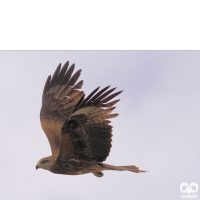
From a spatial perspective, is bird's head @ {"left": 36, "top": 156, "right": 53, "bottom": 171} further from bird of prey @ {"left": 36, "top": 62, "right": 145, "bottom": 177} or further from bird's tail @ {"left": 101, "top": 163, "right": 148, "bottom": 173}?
bird's tail @ {"left": 101, "top": 163, "right": 148, "bottom": 173}

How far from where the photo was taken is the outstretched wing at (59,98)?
A: 30.3 feet

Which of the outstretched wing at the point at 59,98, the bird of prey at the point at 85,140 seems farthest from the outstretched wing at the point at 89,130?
the outstretched wing at the point at 59,98

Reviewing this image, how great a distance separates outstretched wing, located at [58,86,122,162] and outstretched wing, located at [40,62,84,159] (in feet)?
5.43

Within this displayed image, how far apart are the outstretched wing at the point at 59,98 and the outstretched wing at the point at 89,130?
65.1 inches

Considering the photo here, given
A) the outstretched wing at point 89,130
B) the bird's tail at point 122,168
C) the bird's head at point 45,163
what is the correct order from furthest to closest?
the bird's head at point 45,163 < the bird's tail at point 122,168 < the outstretched wing at point 89,130

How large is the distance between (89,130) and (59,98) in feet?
8.02

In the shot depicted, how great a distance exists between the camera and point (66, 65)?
9.38 meters

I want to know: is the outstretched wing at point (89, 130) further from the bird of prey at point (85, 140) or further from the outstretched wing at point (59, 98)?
the outstretched wing at point (59, 98)

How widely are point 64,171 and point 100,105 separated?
1.75 metres

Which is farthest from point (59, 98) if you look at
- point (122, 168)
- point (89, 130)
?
point (122, 168)

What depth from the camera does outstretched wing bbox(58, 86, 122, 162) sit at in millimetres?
7129

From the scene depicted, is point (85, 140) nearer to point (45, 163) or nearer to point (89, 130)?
point (89, 130)
